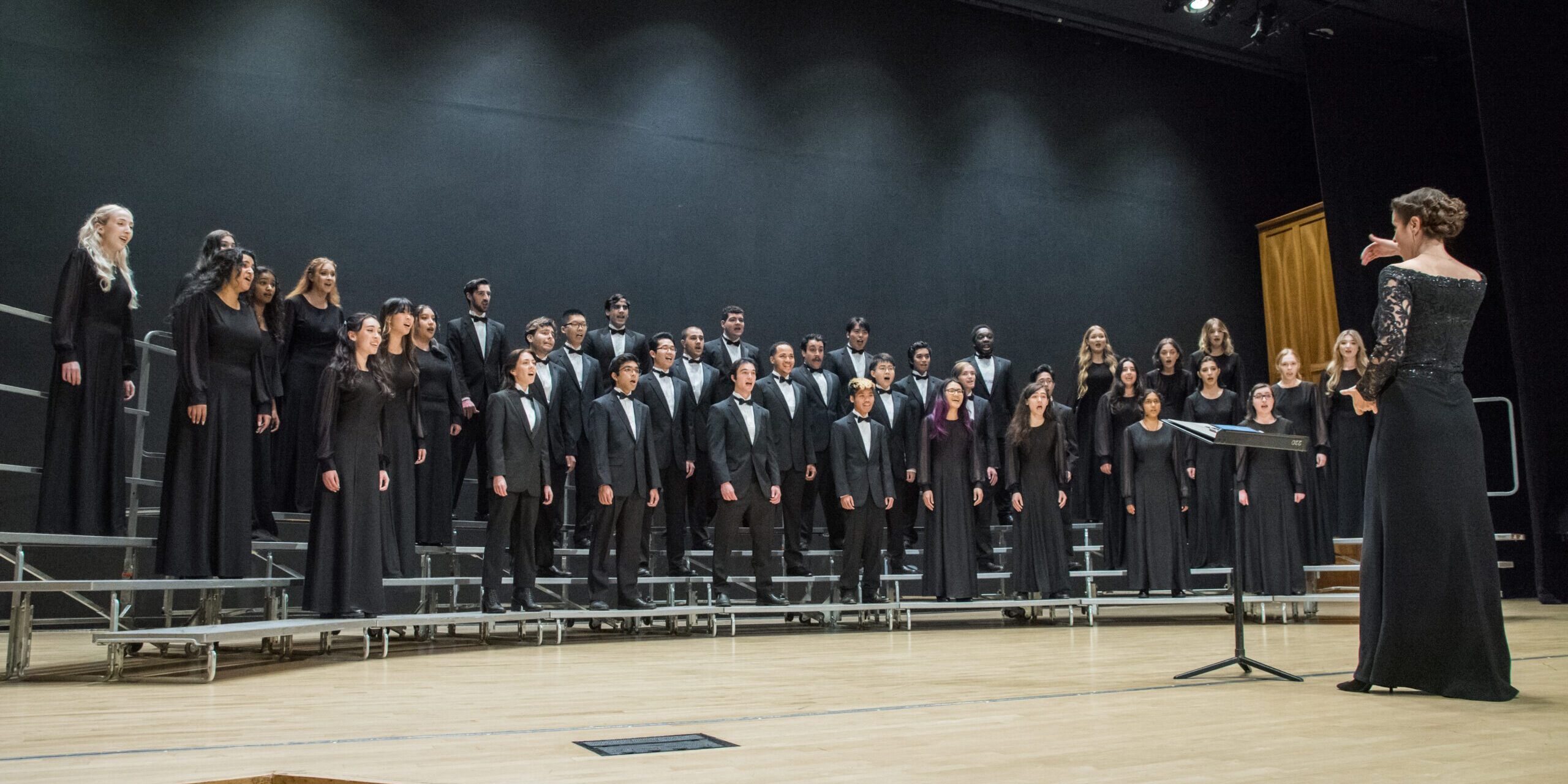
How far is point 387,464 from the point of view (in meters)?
5.47

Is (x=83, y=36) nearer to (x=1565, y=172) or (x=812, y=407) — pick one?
(x=812, y=407)

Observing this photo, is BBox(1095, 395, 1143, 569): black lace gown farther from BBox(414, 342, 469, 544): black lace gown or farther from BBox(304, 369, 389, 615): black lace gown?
BBox(304, 369, 389, 615): black lace gown

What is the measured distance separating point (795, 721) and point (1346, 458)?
6.28 metres

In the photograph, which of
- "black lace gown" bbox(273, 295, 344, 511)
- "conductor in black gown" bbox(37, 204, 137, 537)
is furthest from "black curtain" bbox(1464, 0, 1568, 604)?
"conductor in black gown" bbox(37, 204, 137, 537)

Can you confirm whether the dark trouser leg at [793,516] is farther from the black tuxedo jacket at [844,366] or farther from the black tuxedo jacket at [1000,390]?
the black tuxedo jacket at [1000,390]

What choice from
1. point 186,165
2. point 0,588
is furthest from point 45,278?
point 0,588

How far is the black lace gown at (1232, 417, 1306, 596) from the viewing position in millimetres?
7195

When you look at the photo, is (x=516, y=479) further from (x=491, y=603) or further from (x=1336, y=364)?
(x=1336, y=364)

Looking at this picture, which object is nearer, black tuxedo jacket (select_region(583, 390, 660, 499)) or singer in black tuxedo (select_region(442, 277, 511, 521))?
black tuxedo jacket (select_region(583, 390, 660, 499))

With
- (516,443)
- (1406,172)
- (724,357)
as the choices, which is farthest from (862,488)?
(1406,172)

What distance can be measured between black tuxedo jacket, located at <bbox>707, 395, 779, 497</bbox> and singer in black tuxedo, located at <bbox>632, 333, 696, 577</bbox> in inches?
10.3

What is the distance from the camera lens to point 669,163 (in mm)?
9242

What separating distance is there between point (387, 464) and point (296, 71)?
12.7 feet

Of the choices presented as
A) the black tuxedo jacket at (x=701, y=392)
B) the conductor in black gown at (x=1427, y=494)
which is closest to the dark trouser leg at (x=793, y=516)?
the black tuxedo jacket at (x=701, y=392)
